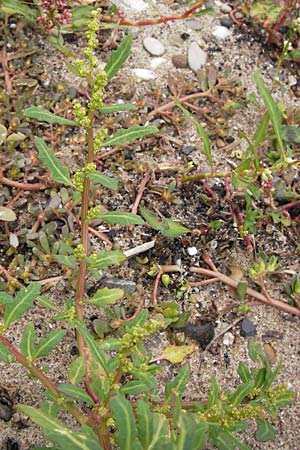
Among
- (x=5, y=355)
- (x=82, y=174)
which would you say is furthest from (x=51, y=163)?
(x=5, y=355)

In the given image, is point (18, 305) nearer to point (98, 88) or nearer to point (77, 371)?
point (77, 371)

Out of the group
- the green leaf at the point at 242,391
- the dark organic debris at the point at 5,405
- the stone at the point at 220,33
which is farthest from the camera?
the stone at the point at 220,33

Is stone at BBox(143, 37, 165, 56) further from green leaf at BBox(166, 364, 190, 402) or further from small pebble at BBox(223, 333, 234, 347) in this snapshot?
green leaf at BBox(166, 364, 190, 402)

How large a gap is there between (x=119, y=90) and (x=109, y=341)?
1.27 meters

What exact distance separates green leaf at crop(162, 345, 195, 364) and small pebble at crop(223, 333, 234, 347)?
0.12 metres

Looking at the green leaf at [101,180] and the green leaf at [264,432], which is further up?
the green leaf at [101,180]

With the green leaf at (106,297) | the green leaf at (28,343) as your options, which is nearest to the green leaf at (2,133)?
the green leaf at (106,297)

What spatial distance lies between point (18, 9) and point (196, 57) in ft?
2.47

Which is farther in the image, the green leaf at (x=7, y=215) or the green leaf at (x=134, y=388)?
the green leaf at (x=7, y=215)

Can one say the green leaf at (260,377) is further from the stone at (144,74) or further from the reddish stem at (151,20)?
the reddish stem at (151,20)

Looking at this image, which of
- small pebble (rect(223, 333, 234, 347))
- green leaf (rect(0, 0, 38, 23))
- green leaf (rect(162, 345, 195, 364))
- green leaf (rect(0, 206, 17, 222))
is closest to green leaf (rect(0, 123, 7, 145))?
green leaf (rect(0, 206, 17, 222))

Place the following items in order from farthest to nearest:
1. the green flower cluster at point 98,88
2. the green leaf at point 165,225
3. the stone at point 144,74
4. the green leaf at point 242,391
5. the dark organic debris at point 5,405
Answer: the stone at point 144,74 → the green leaf at point 165,225 → the dark organic debris at point 5,405 → the green leaf at point 242,391 → the green flower cluster at point 98,88

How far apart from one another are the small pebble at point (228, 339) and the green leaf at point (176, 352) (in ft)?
0.41

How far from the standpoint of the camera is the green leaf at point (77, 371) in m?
1.94
